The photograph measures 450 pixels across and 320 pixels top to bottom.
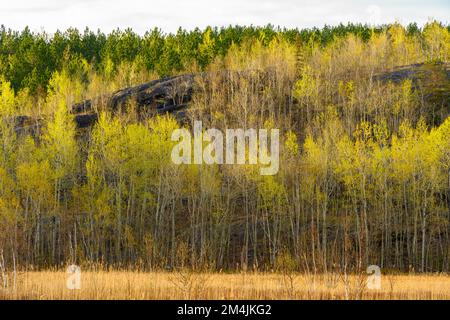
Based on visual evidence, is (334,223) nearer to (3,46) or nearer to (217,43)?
(217,43)

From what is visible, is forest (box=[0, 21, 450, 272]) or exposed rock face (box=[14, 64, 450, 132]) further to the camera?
exposed rock face (box=[14, 64, 450, 132])

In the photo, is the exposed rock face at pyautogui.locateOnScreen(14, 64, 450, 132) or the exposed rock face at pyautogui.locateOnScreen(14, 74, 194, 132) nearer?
the exposed rock face at pyautogui.locateOnScreen(14, 64, 450, 132)

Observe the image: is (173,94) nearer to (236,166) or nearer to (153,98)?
(153,98)

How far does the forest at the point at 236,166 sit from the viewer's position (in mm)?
46094

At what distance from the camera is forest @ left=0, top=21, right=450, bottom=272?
4609 centimetres

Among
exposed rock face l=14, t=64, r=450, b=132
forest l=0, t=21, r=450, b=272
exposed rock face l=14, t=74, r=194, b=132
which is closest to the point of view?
forest l=0, t=21, r=450, b=272

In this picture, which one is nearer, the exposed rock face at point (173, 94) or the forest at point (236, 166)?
the forest at point (236, 166)

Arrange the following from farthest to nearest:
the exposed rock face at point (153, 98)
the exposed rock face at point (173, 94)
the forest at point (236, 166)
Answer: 1. the exposed rock face at point (153, 98)
2. the exposed rock face at point (173, 94)
3. the forest at point (236, 166)

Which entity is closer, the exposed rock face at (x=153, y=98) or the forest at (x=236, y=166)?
the forest at (x=236, y=166)

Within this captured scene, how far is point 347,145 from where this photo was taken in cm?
4850

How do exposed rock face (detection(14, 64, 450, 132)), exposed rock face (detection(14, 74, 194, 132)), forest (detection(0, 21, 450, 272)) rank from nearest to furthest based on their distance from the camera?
1. forest (detection(0, 21, 450, 272))
2. exposed rock face (detection(14, 64, 450, 132))
3. exposed rock face (detection(14, 74, 194, 132))

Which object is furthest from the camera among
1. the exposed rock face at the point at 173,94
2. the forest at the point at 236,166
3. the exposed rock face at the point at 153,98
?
the exposed rock face at the point at 153,98

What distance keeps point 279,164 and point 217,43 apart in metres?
55.5
